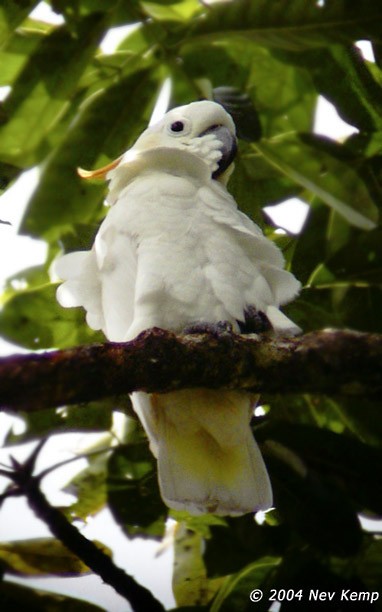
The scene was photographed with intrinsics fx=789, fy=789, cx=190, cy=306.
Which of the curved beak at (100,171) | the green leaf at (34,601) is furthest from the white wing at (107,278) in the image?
the green leaf at (34,601)

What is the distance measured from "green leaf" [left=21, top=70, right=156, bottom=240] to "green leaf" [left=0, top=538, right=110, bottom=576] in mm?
697

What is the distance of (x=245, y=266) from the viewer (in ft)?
6.89

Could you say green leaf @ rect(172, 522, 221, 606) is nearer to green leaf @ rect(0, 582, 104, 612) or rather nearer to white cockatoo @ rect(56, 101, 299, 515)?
white cockatoo @ rect(56, 101, 299, 515)

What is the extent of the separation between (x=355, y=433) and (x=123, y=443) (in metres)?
0.64

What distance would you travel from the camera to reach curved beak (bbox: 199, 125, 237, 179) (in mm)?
2307

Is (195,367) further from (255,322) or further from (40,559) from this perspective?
(40,559)

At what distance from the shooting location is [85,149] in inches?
65.2

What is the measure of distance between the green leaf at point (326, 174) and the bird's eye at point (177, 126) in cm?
99

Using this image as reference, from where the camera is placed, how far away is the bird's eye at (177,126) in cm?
255

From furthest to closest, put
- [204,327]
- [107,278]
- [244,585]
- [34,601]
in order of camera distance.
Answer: [107,278] < [204,327] < [244,585] < [34,601]

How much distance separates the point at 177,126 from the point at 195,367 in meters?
1.17

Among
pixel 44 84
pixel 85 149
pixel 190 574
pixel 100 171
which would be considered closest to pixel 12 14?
pixel 44 84

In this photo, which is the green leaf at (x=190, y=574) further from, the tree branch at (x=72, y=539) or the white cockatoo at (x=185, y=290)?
the tree branch at (x=72, y=539)

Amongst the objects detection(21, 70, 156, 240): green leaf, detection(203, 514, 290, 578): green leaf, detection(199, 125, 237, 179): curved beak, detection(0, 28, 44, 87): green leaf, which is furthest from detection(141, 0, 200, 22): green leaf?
detection(203, 514, 290, 578): green leaf
